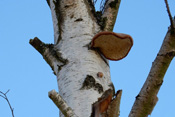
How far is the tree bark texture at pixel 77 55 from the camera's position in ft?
8.09

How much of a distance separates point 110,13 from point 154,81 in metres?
1.57

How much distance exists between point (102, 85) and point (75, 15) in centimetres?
92

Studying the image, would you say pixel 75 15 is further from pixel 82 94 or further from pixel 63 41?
pixel 82 94

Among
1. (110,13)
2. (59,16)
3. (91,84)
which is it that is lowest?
(91,84)

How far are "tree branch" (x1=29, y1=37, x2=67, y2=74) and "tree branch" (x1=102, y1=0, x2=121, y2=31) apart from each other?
23.7 inches

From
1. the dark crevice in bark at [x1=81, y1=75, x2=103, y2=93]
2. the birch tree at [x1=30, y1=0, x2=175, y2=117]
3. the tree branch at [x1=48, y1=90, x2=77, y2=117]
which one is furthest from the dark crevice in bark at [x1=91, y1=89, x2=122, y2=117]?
the dark crevice in bark at [x1=81, y1=75, x2=103, y2=93]

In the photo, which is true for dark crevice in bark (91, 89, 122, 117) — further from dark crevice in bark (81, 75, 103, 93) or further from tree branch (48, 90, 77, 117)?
dark crevice in bark (81, 75, 103, 93)

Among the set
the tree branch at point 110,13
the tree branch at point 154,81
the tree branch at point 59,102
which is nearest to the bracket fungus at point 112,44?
the tree branch at point 110,13

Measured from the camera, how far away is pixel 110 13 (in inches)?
141

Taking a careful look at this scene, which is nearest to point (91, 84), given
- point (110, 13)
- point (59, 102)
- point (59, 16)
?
point (59, 102)

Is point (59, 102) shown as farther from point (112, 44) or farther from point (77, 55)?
point (112, 44)

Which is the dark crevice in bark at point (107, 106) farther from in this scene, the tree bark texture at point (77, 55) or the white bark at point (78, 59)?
the white bark at point (78, 59)

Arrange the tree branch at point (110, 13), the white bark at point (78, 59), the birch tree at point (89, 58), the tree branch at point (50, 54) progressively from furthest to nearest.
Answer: the tree branch at point (110, 13) → the tree branch at point (50, 54) → the white bark at point (78, 59) → the birch tree at point (89, 58)

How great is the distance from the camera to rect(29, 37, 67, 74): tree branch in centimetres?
279
